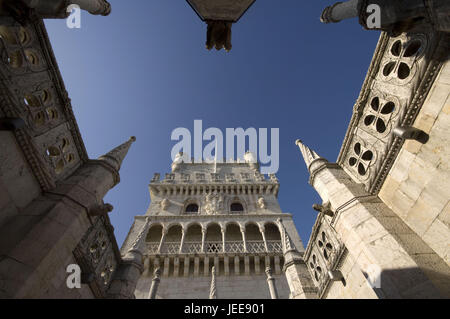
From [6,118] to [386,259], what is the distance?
24.3 ft

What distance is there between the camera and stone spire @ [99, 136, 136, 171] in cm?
723

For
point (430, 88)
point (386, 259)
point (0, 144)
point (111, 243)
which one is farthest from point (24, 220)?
point (430, 88)

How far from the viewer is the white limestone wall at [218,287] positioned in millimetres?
14477

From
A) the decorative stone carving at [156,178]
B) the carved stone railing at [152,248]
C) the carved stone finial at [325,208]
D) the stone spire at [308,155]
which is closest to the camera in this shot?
the carved stone finial at [325,208]

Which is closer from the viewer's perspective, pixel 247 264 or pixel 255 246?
pixel 247 264

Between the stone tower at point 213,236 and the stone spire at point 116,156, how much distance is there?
341cm

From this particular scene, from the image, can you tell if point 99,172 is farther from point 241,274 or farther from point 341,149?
point 241,274

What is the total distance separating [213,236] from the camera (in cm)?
1962

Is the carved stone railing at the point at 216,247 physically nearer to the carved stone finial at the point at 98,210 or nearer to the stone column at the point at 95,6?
the carved stone finial at the point at 98,210

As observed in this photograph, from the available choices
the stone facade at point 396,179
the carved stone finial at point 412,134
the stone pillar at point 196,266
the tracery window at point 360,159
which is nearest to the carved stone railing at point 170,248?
the stone pillar at point 196,266

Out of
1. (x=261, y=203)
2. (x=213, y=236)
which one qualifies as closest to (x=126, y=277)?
(x=213, y=236)

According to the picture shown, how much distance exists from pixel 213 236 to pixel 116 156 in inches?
547

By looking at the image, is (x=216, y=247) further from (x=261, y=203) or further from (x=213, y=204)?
(x=261, y=203)
